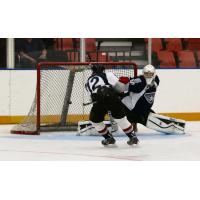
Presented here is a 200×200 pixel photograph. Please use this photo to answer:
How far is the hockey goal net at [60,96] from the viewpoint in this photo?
24.5ft

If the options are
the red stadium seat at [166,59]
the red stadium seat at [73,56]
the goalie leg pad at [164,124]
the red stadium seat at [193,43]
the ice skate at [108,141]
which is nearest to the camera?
the ice skate at [108,141]

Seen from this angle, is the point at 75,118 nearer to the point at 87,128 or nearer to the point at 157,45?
the point at 87,128

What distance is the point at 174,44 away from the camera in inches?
374

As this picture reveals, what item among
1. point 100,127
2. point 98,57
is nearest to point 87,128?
point 100,127

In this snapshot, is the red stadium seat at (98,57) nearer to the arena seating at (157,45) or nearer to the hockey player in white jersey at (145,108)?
the arena seating at (157,45)

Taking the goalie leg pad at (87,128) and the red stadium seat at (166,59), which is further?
the red stadium seat at (166,59)

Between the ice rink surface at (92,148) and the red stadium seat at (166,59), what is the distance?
67.2 inches

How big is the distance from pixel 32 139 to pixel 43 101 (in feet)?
2.44

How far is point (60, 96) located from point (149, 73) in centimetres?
129

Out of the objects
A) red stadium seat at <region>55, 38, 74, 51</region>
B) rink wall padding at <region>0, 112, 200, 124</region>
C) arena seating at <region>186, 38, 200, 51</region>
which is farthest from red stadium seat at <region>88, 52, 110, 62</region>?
arena seating at <region>186, 38, 200, 51</region>

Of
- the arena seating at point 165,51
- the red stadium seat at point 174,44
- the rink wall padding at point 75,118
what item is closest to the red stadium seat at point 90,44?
the arena seating at point 165,51

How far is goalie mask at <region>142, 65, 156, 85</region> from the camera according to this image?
683 centimetres

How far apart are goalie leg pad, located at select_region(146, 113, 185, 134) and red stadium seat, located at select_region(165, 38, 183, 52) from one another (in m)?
2.38

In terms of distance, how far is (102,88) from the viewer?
5965 mm
